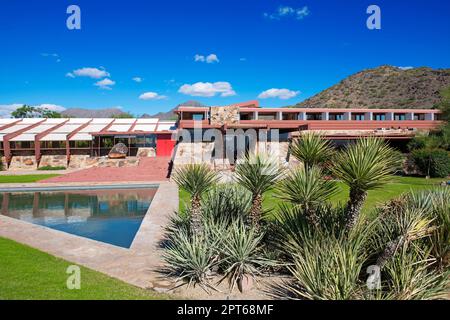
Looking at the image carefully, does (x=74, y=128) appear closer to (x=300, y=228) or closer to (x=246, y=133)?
(x=246, y=133)

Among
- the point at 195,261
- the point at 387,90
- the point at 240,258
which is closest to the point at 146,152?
the point at 195,261

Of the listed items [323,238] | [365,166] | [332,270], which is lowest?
[332,270]

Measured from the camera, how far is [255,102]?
36531 millimetres

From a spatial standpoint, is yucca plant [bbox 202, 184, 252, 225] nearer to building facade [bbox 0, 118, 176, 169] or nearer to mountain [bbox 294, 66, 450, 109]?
building facade [bbox 0, 118, 176, 169]

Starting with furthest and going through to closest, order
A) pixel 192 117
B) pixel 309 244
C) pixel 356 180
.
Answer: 1. pixel 192 117
2. pixel 309 244
3. pixel 356 180

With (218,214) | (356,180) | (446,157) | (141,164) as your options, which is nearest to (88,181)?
(141,164)

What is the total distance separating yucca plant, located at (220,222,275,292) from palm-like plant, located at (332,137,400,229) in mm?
2207

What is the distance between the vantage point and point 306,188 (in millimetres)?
5625

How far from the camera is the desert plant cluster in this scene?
4.98 metres

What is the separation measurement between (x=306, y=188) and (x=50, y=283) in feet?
16.5

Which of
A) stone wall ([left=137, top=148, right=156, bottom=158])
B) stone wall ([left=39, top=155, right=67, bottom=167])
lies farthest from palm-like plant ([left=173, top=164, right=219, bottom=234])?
stone wall ([left=39, top=155, right=67, bottom=167])

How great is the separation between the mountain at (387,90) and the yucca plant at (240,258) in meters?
57.4
